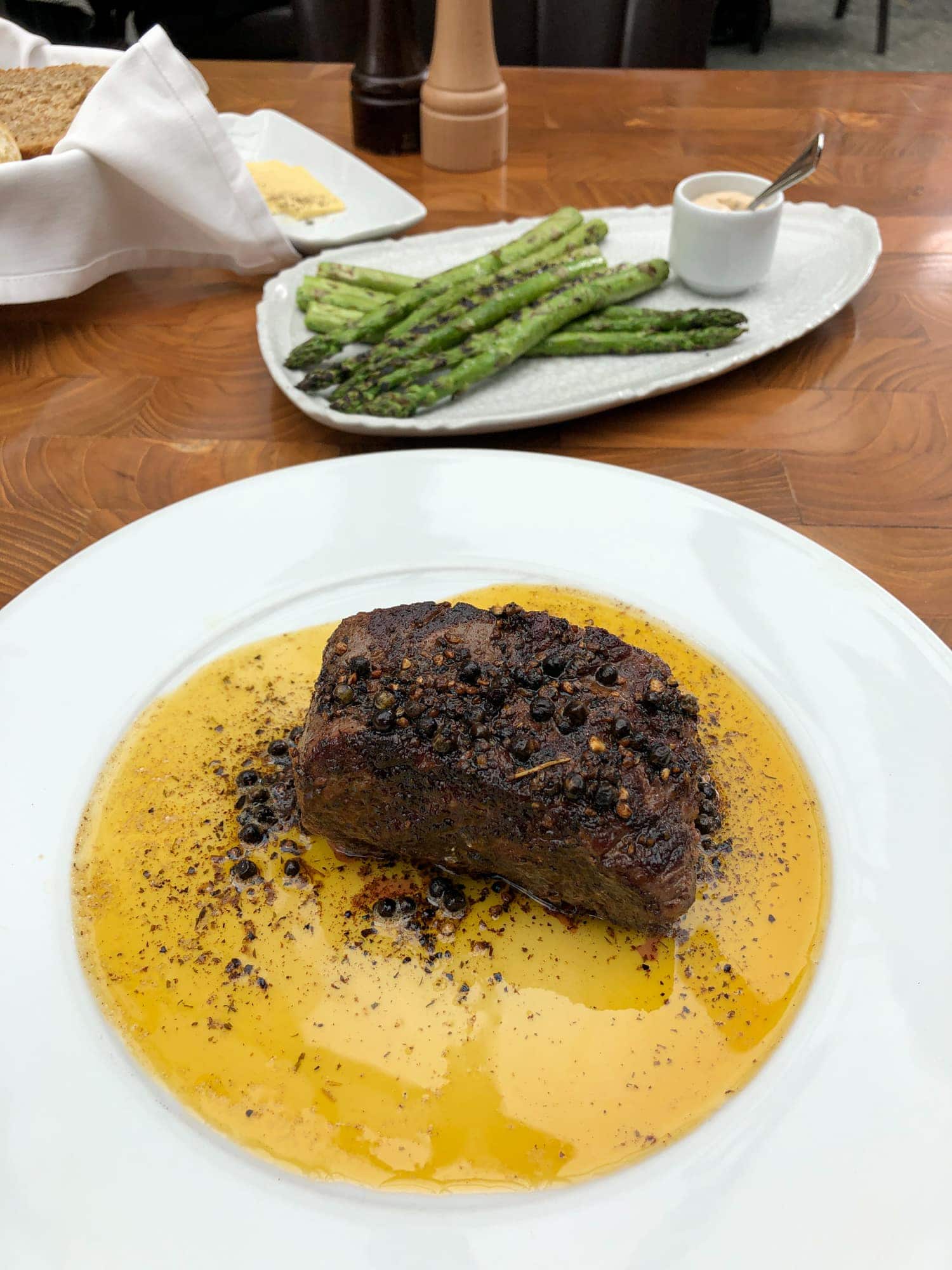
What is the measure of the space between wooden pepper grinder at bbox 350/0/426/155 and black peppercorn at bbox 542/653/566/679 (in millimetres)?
4566

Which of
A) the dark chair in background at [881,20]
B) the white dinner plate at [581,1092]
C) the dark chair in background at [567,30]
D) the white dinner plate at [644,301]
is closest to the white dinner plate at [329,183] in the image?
the white dinner plate at [644,301]

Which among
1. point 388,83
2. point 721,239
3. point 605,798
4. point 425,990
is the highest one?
point 388,83

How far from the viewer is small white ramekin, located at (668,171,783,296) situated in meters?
4.54

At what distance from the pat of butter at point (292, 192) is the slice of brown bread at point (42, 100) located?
974 mm

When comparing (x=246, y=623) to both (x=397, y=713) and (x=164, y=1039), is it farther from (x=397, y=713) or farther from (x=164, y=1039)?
(x=164, y=1039)

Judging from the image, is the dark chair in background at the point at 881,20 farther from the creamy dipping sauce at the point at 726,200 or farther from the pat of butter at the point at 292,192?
the pat of butter at the point at 292,192

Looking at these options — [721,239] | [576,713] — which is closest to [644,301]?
[721,239]

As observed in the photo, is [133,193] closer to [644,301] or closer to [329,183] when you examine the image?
[329,183]

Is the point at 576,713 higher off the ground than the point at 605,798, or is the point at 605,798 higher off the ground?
the point at 576,713

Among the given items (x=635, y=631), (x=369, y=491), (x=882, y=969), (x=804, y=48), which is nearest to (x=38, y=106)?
(x=369, y=491)

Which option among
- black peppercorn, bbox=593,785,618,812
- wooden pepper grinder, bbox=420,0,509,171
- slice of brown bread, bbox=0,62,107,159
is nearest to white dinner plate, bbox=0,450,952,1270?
black peppercorn, bbox=593,785,618,812

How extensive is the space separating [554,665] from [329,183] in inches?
170

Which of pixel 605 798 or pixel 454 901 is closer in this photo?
pixel 605 798

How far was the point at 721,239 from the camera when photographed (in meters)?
4.58
